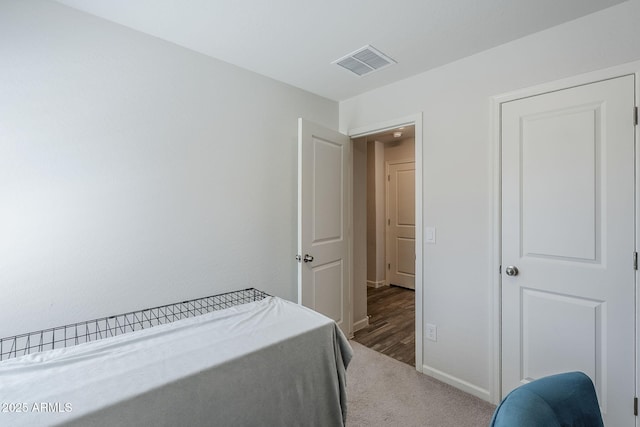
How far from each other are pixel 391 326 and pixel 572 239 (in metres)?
2.09

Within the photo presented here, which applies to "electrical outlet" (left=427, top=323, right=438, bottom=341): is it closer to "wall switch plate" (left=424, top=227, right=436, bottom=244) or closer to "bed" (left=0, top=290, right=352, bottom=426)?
"wall switch plate" (left=424, top=227, right=436, bottom=244)

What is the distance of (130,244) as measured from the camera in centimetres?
181

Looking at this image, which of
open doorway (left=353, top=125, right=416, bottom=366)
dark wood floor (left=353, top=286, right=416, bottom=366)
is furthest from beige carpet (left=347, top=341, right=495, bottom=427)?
open doorway (left=353, top=125, right=416, bottom=366)

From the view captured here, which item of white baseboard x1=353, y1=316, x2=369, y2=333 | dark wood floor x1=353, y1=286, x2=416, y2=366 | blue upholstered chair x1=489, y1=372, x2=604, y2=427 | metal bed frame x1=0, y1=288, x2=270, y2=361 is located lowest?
dark wood floor x1=353, y1=286, x2=416, y2=366

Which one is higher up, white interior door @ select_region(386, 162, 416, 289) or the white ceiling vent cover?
the white ceiling vent cover

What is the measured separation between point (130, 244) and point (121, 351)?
0.74 metres

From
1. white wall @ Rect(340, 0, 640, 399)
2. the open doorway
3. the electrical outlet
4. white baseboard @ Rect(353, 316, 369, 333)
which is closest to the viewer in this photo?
white wall @ Rect(340, 0, 640, 399)

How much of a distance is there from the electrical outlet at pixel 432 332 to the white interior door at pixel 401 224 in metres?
→ 2.47

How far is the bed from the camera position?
969mm

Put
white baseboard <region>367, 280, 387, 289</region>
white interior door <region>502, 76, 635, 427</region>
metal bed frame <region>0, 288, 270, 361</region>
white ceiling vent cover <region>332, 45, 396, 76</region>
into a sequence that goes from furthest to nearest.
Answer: white baseboard <region>367, 280, 387, 289</region>, white ceiling vent cover <region>332, 45, 396, 76</region>, white interior door <region>502, 76, 635, 427</region>, metal bed frame <region>0, 288, 270, 361</region>

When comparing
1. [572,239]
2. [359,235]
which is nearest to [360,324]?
[359,235]

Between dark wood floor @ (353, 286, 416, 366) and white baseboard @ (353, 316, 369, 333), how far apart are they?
43 millimetres

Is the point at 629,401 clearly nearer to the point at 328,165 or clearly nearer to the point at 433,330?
the point at 433,330

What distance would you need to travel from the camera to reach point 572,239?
69.2 inches
